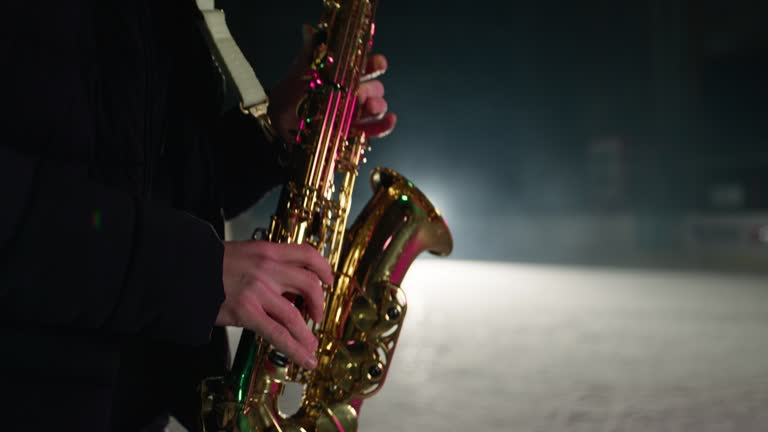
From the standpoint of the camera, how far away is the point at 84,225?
44 centimetres

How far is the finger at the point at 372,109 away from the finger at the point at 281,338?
0.46 m

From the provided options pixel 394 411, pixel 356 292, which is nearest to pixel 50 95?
pixel 356 292

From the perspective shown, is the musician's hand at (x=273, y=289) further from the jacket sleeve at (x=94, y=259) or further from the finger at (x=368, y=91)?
the finger at (x=368, y=91)

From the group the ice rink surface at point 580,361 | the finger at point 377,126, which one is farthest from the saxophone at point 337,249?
the ice rink surface at point 580,361

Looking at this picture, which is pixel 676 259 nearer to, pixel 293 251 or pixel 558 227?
pixel 558 227

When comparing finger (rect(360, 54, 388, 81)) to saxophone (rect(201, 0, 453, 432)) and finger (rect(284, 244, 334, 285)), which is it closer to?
saxophone (rect(201, 0, 453, 432))

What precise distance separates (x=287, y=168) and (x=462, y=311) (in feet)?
6.57

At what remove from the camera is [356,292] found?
A: 897mm

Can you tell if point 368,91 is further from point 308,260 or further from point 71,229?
point 71,229

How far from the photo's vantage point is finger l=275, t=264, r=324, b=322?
544 millimetres

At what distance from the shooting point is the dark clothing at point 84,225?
0.43m

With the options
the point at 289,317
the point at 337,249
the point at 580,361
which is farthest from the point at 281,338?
the point at 580,361

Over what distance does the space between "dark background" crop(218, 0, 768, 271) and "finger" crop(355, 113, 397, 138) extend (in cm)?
445

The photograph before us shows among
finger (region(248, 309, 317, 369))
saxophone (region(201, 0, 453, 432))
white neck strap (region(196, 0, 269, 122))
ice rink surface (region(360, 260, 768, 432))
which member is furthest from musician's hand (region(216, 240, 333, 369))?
ice rink surface (region(360, 260, 768, 432))
